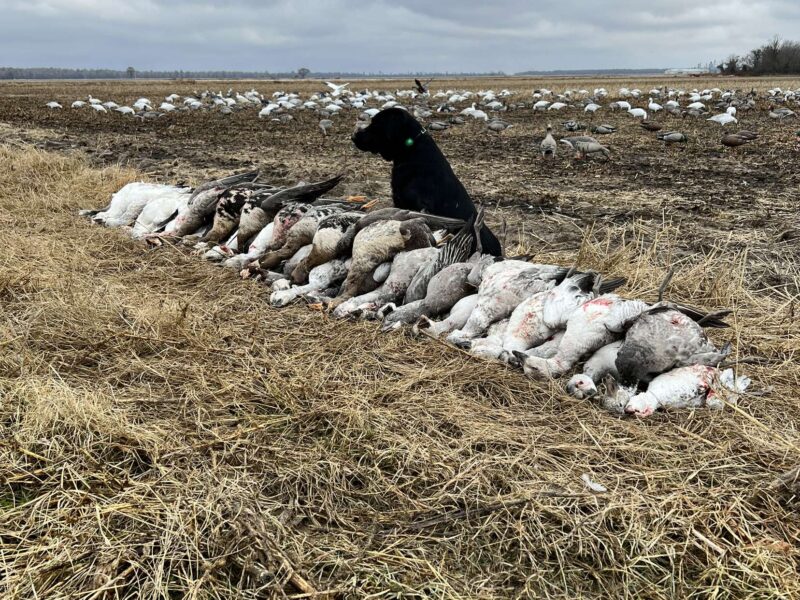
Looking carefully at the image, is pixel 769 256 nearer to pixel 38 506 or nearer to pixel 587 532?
pixel 587 532

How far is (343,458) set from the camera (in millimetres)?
3037

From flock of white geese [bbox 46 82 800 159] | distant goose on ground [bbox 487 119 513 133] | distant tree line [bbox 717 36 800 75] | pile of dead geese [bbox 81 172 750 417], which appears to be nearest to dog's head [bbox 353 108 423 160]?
pile of dead geese [bbox 81 172 750 417]

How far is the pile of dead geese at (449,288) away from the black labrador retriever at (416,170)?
460 millimetres

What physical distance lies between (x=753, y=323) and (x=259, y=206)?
15.3 ft

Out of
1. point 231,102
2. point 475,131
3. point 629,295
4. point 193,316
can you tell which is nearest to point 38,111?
point 231,102

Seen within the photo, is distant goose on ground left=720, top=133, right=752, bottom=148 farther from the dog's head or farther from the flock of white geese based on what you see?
the dog's head

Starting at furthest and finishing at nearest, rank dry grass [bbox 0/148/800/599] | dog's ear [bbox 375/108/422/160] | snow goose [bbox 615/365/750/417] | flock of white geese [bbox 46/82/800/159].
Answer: flock of white geese [bbox 46/82/800/159]
dog's ear [bbox 375/108/422/160]
snow goose [bbox 615/365/750/417]
dry grass [bbox 0/148/800/599]

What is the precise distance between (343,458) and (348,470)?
0.11 metres

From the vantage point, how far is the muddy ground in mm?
7328

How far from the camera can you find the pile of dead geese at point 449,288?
359 cm

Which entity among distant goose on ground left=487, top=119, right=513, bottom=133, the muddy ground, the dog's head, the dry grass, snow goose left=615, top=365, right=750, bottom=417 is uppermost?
the dog's head

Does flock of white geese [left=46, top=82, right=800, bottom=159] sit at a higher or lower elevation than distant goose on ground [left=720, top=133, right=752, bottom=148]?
higher

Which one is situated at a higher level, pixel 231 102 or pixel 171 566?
pixel 231 102

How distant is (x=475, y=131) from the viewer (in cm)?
1817
